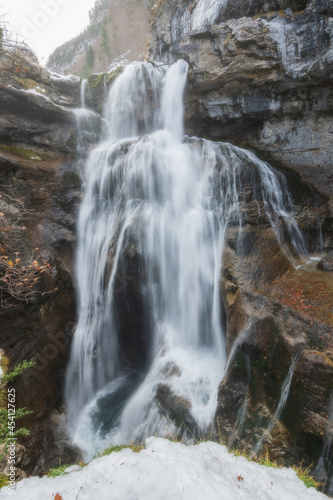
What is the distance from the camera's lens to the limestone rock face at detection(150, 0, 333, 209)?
25.7ft

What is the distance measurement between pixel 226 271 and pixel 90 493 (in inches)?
183

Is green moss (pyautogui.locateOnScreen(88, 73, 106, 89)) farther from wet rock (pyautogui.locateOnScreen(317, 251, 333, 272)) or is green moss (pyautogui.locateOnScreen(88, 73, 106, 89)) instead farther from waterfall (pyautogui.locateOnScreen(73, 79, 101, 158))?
wet rock (pyautogui.locateOnScreen(317, 251, 333, 272))

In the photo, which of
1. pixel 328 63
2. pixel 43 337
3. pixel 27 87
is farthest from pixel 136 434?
pixel 27 87

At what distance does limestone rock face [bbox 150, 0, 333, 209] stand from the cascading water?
5.69 feet

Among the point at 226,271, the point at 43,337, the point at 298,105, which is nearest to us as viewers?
the point at 226,271

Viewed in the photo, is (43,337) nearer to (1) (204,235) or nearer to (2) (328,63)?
(1) (204,235)

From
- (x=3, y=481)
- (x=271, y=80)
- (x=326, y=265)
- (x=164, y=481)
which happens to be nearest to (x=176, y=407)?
(x=164, y=481)

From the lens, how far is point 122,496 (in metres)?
2.04

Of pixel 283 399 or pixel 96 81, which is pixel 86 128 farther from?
pixel 283 399

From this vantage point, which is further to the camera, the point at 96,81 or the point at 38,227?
the point at 96,81

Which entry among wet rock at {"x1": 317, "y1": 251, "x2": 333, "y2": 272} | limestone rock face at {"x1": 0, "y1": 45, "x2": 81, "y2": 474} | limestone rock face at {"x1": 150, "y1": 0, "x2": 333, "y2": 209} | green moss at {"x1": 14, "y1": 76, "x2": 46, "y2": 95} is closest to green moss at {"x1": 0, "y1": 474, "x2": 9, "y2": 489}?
limestone rock face at {"x1": 0, "y1": 45, "x2": 81, "y2": 474}

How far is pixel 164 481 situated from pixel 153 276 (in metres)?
5.29

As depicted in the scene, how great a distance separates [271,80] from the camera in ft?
27.4

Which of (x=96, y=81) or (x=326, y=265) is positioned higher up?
(x=96, y=81)
